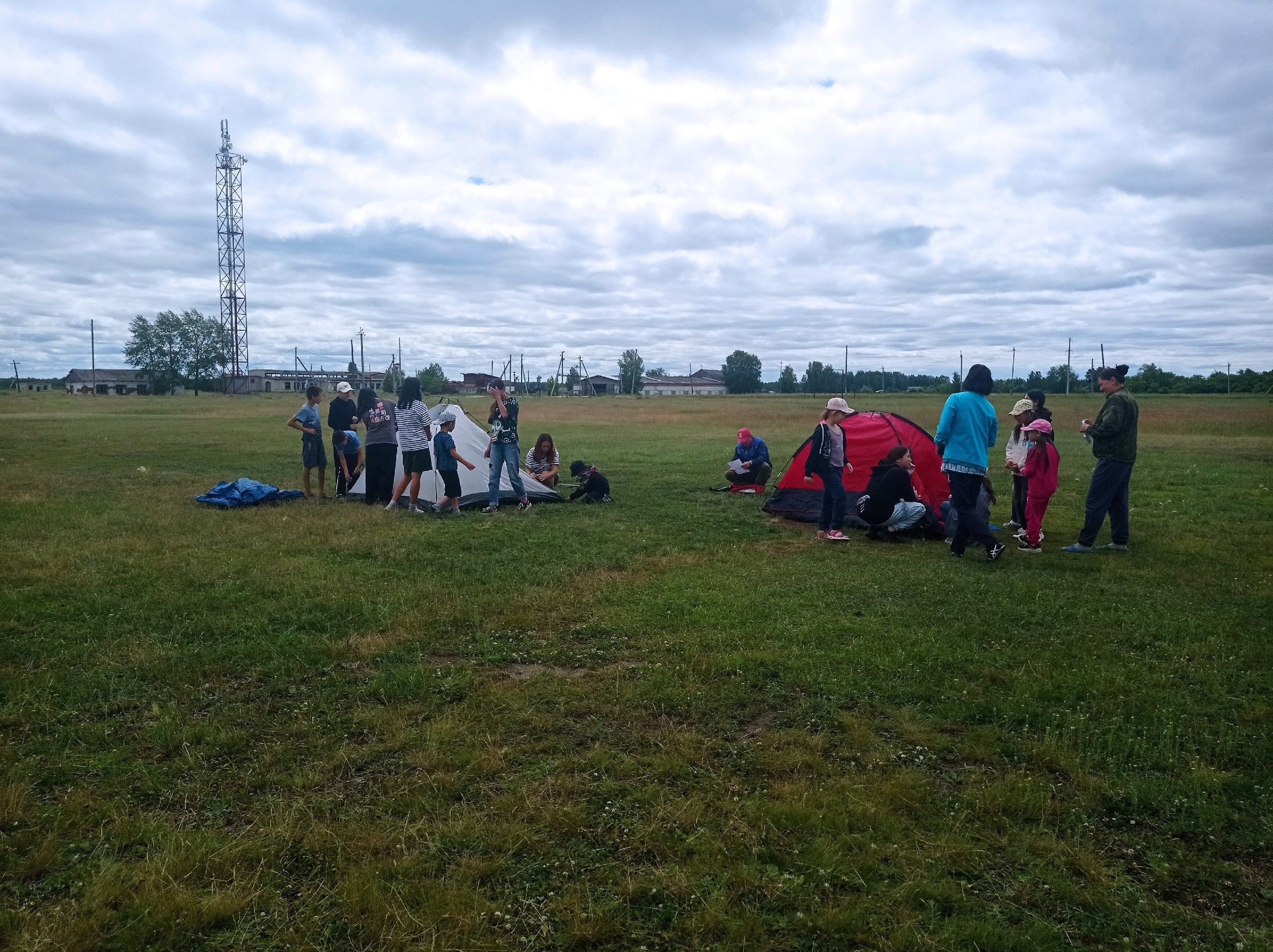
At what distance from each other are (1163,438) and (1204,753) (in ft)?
96.8

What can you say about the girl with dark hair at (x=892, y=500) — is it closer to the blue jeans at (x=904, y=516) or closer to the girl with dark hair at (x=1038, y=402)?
the blue jeans at (x=904, y=516)

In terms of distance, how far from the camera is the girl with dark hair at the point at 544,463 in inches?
539

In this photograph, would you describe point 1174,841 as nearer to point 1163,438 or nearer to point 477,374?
point 1163,438

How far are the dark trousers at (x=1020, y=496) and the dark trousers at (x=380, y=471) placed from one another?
8.78 m

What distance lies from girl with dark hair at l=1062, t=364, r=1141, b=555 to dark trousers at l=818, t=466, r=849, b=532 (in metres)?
2.54

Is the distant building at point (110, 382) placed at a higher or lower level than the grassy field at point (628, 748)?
higher

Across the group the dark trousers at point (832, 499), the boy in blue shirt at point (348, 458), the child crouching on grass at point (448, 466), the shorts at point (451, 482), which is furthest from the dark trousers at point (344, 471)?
the dark trousers at point (832, 499)

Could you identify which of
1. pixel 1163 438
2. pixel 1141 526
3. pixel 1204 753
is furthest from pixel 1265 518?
pixel 1163 438

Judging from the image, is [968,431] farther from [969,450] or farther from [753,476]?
[753,476]

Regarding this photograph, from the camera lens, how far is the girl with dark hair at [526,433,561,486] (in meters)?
13.7

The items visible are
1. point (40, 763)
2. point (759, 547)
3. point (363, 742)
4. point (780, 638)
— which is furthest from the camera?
point (759, 547)

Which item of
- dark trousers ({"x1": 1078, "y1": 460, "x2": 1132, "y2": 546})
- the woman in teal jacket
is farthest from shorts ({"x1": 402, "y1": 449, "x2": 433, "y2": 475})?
dark trousers ({"x1": 1078, "y1": 460, "x2": 1132, "y2": 546})

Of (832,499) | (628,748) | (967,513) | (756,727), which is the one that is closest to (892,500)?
(832,499)

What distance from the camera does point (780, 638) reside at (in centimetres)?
622
